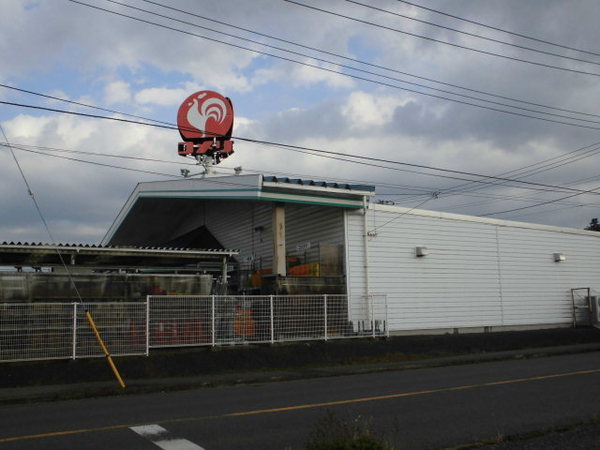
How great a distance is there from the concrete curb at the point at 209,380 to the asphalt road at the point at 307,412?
18.0 inches

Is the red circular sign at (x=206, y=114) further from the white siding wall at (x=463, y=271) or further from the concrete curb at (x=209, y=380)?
the concrete curb at (x=209, y=380)

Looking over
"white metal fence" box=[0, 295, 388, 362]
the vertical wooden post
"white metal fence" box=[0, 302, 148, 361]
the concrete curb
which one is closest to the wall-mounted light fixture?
"white metal fence" box=[0, 295, 388, 362]

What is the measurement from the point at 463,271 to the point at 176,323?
1146cm

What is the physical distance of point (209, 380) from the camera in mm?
13289

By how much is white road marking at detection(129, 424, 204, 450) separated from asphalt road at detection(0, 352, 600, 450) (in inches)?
0.5

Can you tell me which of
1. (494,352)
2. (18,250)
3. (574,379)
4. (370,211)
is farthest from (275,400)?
(494,352)

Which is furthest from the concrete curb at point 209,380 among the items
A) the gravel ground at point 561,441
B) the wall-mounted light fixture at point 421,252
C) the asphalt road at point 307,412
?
the gravel ground at point 561,441

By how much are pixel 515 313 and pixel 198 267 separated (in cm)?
1263

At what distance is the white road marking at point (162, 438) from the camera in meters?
6.86

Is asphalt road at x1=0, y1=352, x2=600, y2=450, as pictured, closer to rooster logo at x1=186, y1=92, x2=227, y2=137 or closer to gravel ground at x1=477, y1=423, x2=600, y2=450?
gravel ground at x1=477, y1=423, x2=600, y2=450

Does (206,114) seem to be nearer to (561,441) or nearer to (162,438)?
(162,438)

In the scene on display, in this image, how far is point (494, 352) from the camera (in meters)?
19.6

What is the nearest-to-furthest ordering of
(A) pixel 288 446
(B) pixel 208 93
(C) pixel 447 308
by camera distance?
(A) pixel 288 446 → (C) pixel 447 308 → (B) pixel 208 93

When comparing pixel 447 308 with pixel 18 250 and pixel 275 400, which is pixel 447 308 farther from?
pixel 18 250
